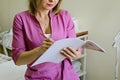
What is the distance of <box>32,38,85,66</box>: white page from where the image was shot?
900 millimetres

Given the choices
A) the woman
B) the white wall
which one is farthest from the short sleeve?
the white wall

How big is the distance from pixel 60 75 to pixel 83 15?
1.37 meters

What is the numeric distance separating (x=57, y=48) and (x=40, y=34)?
169 millimetres

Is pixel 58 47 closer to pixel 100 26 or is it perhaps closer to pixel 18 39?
pixel 18 39

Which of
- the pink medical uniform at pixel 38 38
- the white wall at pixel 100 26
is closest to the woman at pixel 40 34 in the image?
the pink medical uniform at pixel 38 38

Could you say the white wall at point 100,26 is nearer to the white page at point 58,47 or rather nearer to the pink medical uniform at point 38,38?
the pink medical uniform at point 38,38

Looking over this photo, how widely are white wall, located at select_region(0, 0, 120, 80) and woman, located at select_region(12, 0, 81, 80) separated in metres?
1.09

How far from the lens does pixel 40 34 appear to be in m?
1.06

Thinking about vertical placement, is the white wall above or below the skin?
below

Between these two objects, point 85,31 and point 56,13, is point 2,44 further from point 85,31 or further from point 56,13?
point 56,13

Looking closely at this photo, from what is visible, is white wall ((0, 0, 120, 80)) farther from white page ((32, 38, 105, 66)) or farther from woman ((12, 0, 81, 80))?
white page ((32, 38, 105, 66))

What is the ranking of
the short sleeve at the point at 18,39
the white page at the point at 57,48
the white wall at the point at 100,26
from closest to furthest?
the white page at the point at 57,48
the short sleeve at the point at 18,39
the white wall at the point at 100,26

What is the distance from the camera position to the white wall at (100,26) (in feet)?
7.00

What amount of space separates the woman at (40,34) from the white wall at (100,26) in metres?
1.09
